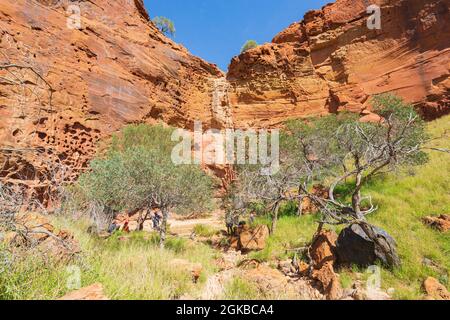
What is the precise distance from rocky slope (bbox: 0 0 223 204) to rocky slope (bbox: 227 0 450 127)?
28.6ft

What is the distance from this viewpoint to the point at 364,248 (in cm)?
546

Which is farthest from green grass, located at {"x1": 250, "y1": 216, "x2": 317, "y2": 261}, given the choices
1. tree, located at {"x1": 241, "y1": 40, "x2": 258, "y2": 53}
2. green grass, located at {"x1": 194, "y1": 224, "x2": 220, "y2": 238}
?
tree, located at {"x1": 241, "y1": 40, "x2": 258, "y2": 53}

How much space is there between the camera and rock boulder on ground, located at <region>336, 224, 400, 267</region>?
205 inches

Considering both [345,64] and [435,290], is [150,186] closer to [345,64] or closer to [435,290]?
[435,290]

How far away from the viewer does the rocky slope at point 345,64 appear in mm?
22328

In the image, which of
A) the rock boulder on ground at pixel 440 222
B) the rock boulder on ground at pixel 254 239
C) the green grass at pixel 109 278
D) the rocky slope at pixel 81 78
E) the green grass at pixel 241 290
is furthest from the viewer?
the rocky slope at pixel 81 78

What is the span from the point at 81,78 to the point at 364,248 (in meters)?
18.9

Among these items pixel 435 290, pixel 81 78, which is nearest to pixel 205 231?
pixel 435 290

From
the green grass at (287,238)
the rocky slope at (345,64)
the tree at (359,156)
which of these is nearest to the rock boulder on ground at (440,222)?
the tree at (359,156)

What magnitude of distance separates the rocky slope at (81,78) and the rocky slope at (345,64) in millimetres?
8714

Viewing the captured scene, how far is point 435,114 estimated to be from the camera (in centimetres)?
2144

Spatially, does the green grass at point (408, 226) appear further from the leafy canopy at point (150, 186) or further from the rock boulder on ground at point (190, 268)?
the leafy canopy at point (150, 186)
